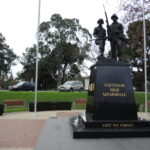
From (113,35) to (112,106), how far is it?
3.41 m

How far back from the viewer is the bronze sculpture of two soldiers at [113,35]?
11906mm

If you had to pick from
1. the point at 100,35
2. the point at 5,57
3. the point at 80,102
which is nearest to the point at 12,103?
the point at 80,102

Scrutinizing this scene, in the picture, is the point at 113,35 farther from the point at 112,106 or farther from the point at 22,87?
the point at 22,87

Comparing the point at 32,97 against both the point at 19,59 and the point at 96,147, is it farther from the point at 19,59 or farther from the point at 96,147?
the point at 19,59

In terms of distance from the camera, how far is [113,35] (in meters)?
11.9

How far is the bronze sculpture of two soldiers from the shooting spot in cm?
1191

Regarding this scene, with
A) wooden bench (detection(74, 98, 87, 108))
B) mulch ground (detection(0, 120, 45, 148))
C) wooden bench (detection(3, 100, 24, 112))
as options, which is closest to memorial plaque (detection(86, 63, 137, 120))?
mulch ground (detection(0, 120, 45, 148))

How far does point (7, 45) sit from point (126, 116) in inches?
2417

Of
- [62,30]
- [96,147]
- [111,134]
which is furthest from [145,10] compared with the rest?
[62,30]

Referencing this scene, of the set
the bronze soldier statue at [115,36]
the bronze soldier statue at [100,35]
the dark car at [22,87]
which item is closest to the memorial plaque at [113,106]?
the bronze soldier statue at [115,36]

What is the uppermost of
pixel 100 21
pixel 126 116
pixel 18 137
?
pixel 100 21

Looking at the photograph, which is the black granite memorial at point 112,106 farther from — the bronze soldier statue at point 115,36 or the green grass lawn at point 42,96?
the green grass lawn at point 42,96

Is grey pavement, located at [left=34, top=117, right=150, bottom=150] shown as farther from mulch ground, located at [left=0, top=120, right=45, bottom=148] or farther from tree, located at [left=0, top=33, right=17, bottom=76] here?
tree, located at [left=0, top=33, right=17, bottom=76]

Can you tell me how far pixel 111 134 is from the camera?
9.05m
